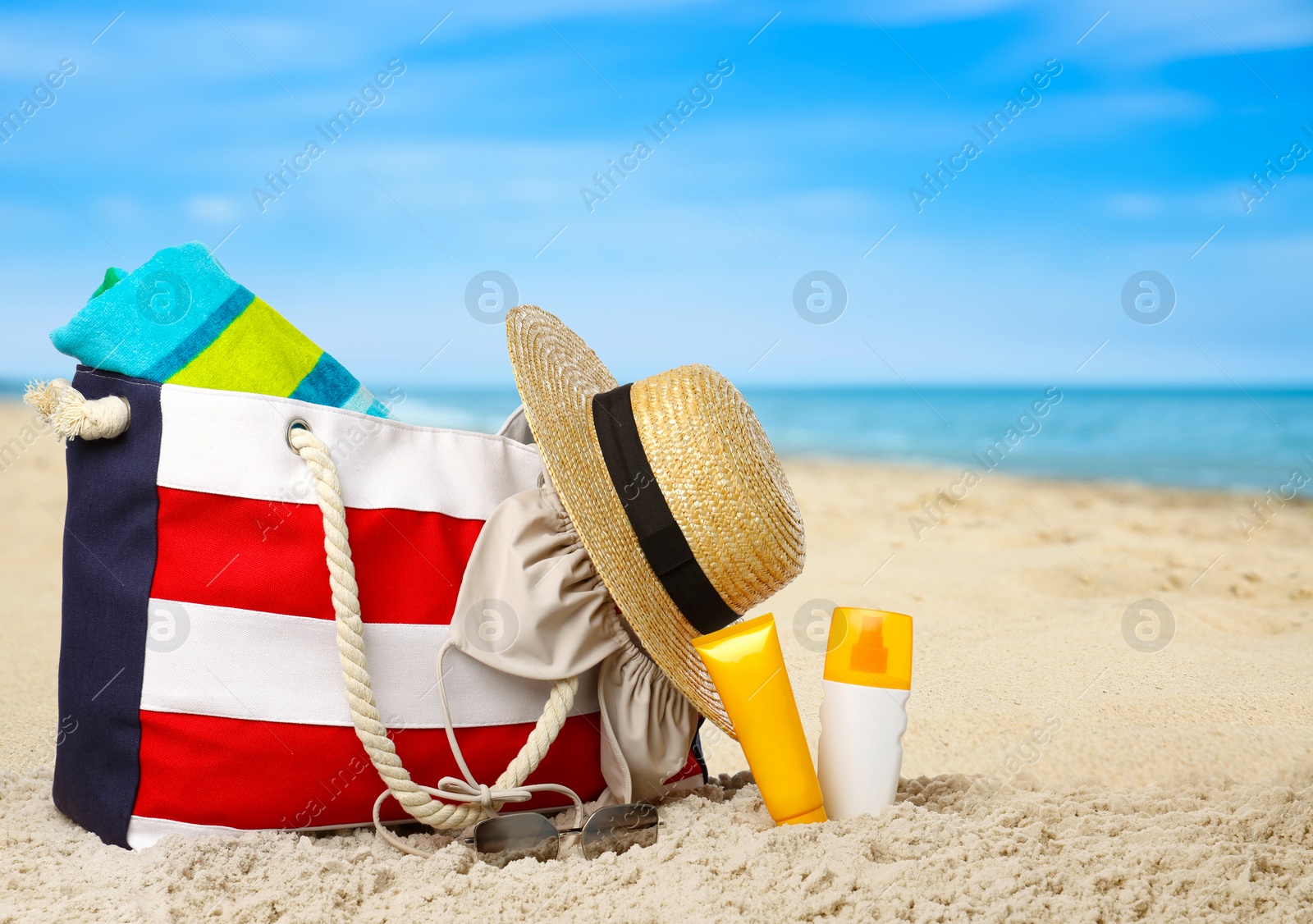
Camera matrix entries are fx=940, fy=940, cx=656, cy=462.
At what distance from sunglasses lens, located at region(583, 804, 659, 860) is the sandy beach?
38mm

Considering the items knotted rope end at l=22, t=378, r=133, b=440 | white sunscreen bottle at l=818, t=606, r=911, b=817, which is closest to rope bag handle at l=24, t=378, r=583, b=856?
knotted rope end at l=22, t=378, r=133, b=440

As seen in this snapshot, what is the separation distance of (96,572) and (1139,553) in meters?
3.92

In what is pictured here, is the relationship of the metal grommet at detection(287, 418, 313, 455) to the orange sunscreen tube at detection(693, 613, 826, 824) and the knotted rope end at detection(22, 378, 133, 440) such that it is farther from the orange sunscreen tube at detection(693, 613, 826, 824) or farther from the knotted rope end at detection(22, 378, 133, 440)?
the orange sunscreen tube at detection(693, 613, 826, 824)

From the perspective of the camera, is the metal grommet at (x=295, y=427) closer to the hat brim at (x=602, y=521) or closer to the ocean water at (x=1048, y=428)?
the hat brim at (x=602, y=521)

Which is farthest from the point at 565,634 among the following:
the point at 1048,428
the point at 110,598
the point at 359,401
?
the point at 1048,428

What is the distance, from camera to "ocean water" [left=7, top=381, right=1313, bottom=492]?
27.4ft

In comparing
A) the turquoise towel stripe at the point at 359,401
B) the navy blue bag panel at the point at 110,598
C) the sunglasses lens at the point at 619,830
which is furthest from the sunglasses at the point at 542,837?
the turquoise towel stripe at the point at 359,401

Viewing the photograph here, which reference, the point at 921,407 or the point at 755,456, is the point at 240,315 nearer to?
the point at 755,456

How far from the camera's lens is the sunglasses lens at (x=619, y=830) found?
4.58 feet

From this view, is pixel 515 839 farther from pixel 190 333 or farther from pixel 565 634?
pixel 190 333

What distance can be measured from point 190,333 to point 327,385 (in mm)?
232

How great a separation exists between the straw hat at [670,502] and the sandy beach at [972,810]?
13.2 inches

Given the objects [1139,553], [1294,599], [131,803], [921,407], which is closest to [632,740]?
[131,803]

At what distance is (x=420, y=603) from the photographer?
1.46 meters
